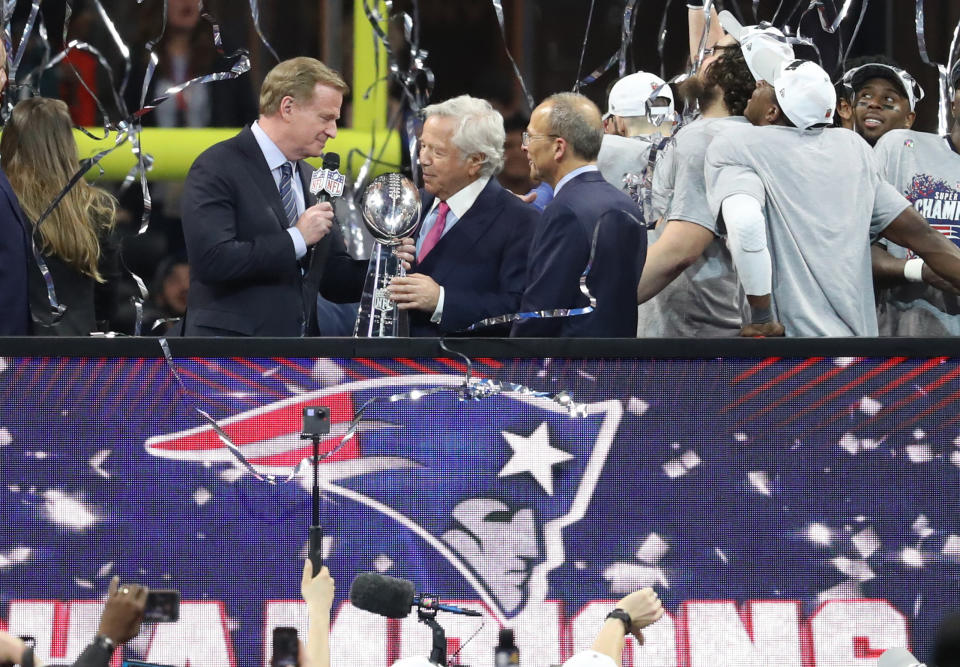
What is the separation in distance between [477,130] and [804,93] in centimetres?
93

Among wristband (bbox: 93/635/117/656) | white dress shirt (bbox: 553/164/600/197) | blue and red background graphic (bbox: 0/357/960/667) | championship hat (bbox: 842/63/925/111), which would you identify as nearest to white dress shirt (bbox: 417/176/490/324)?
white dress shirt (bbox: 553/164/600/197)

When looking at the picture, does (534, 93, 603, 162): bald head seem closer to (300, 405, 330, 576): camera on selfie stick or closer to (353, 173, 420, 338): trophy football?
(353, 173, 420, 338): trophy football

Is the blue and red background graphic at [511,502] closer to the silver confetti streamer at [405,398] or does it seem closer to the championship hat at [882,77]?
the silver confetti streamer at [405,398]

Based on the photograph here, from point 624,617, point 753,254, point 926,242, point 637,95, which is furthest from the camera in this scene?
point 637,95

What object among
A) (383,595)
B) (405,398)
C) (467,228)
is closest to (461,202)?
(467,228)

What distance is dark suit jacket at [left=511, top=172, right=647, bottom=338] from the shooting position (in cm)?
391

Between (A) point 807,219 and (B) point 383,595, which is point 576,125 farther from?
(B) point 383,595

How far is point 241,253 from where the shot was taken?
4.05 meters

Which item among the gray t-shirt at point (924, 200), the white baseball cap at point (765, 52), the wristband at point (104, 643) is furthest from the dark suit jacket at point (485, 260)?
the wristband at point (104, 643)

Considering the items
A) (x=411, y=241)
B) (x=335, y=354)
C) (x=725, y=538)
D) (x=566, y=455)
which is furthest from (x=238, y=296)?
(x=725, y=538)

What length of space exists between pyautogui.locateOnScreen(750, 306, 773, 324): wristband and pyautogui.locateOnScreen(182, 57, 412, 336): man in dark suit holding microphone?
1.15 metres

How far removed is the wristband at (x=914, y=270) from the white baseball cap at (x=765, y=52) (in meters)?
0.64

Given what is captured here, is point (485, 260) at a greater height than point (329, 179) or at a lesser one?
lesser

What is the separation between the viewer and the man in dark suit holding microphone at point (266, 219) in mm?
4086
